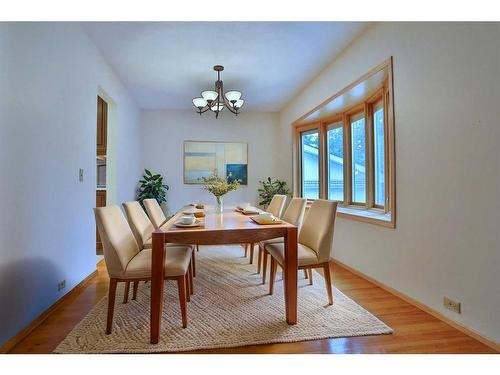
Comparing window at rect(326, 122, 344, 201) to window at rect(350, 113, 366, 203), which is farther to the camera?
window at rect(326, 122, 344, 201)

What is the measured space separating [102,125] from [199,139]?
1979mm

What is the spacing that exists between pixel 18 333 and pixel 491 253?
2.94 meters

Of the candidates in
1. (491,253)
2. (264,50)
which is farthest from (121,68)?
(491,253)

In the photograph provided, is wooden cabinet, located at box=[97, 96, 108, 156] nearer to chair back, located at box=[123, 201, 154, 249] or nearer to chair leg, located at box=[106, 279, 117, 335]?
chair back, located at box=[123, 201, 154, 249]

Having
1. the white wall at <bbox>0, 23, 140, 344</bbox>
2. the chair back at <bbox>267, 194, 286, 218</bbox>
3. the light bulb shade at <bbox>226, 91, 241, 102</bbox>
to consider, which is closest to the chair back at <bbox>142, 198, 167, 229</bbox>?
the white wall at <bbox>0, 23, 140, 344</bbox>

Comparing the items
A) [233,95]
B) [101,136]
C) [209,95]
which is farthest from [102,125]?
[233,95]

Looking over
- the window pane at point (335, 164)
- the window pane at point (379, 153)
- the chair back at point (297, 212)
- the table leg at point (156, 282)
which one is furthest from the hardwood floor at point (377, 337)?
the window pane at point (335, 164)

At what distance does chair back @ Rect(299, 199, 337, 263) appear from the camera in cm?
212

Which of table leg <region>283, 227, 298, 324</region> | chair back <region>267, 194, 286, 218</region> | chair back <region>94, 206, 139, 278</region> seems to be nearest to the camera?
chair back <region>94, 206, 139, 278</region>

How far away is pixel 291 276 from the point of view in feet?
6.15

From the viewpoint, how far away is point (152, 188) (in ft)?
16.5

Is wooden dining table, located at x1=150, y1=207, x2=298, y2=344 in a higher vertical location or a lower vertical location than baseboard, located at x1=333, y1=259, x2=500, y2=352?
higher

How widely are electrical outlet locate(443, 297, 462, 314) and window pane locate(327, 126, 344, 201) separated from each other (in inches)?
89.0
